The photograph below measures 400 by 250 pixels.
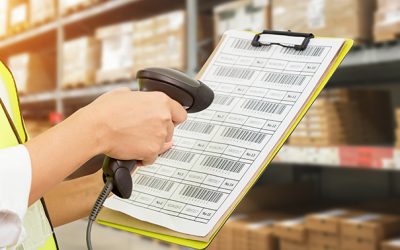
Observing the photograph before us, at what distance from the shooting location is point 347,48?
2.35 ft

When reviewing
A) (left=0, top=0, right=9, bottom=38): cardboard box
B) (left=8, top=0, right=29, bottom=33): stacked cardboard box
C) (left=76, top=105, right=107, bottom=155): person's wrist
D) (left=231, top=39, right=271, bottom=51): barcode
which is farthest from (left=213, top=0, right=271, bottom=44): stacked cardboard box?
(left=0, top=0, right=9, bottom=38): cardboard box

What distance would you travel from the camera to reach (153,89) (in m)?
0.72

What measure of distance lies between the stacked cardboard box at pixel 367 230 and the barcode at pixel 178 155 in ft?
4.13

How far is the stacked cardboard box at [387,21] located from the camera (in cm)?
175

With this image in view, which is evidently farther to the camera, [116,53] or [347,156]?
[116,53]

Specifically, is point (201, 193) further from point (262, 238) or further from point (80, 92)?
point (80, 92)

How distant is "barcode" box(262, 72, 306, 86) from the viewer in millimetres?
724

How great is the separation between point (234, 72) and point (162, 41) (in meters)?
2.02

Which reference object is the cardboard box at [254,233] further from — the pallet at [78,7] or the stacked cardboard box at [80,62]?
the pallet at [78,7]

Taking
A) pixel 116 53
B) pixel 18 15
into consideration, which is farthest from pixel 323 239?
pixel 18 15

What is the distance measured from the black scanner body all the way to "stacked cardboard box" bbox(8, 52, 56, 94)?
3.81m

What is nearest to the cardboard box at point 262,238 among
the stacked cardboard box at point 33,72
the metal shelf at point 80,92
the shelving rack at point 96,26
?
the shelving rack at point 96,26

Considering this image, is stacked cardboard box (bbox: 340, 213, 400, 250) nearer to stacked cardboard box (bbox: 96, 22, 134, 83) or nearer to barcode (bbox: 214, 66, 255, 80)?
barcode (bbox: 214, 66, 255, 80)

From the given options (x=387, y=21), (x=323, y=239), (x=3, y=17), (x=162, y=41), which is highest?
(x=387, y=21)
